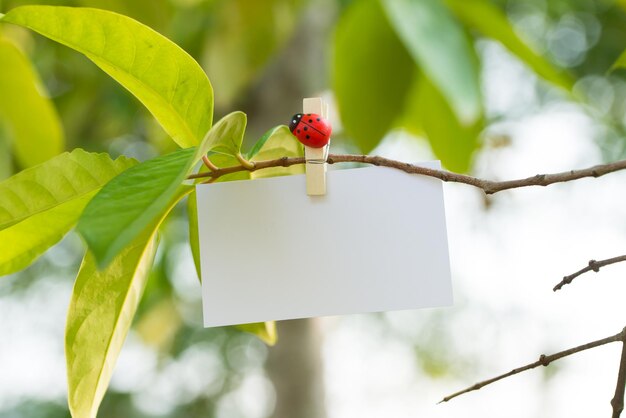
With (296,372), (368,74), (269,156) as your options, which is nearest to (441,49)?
(368,74)

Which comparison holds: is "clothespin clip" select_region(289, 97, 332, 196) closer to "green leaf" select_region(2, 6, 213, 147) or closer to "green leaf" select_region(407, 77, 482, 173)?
"green leaf" select_region(2, 6, 213, 147)

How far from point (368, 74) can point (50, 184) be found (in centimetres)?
43

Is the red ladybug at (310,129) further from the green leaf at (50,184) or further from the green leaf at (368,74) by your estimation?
the green leaf at (368,74)

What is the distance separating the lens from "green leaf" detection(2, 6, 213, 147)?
274 mm

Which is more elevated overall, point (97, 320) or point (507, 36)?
point (507, 36)

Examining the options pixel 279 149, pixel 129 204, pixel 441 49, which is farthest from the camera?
pixel 441 49

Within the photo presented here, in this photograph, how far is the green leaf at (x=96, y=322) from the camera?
0.30m

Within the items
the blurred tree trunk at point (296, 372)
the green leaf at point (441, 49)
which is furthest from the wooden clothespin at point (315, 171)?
the blurred tree trunk at point (296, 372)

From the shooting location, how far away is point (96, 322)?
1.01 ft

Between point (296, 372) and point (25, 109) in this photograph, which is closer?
point (25, 109)

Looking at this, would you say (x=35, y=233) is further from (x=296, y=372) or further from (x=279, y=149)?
(x=296, y=372)

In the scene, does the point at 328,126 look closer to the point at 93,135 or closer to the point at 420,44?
the point at 420,44

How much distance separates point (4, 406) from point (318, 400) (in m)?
1.87

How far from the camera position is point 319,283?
28 centimetres
